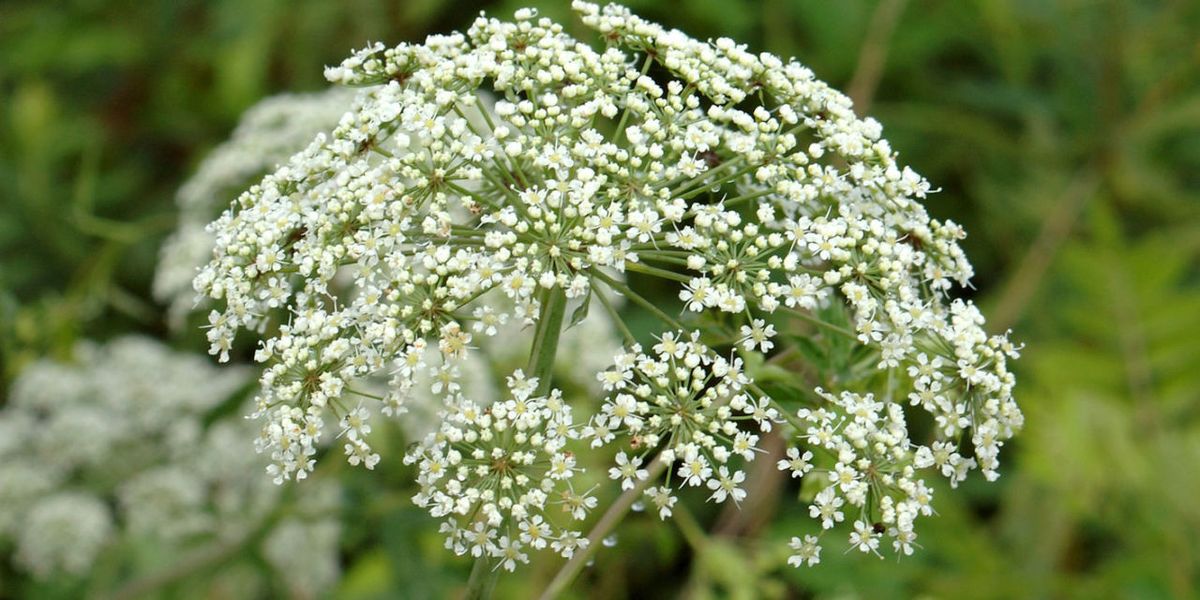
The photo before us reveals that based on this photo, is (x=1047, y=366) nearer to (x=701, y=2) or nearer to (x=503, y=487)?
(x=701, y=2)

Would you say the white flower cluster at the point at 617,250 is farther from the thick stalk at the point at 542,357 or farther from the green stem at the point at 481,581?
the green stem at the point at 481,581

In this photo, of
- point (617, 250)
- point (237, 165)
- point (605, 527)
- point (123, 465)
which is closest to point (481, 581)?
point (605, 527)

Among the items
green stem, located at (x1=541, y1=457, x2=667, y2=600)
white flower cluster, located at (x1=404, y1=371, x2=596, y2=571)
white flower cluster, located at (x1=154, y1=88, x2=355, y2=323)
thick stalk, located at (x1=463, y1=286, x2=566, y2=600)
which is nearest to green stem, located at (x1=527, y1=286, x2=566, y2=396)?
thick stalk, located at (x1=463, y1=286, x2=566, y2=600)

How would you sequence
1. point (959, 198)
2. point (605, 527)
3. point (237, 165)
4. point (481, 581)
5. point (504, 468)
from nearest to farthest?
point (504, 468) < point (481, 581) < point (605, 527) < point (237, 165) < point (959, 198)

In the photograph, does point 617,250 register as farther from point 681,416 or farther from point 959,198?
point 959,198

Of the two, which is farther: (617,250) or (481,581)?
(481,581)

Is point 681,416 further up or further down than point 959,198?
further down

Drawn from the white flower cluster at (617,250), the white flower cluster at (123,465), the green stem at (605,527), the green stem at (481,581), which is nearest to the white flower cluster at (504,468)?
the white flower cluster at (617,250)

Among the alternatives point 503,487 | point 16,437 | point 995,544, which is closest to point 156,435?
point 16,437
